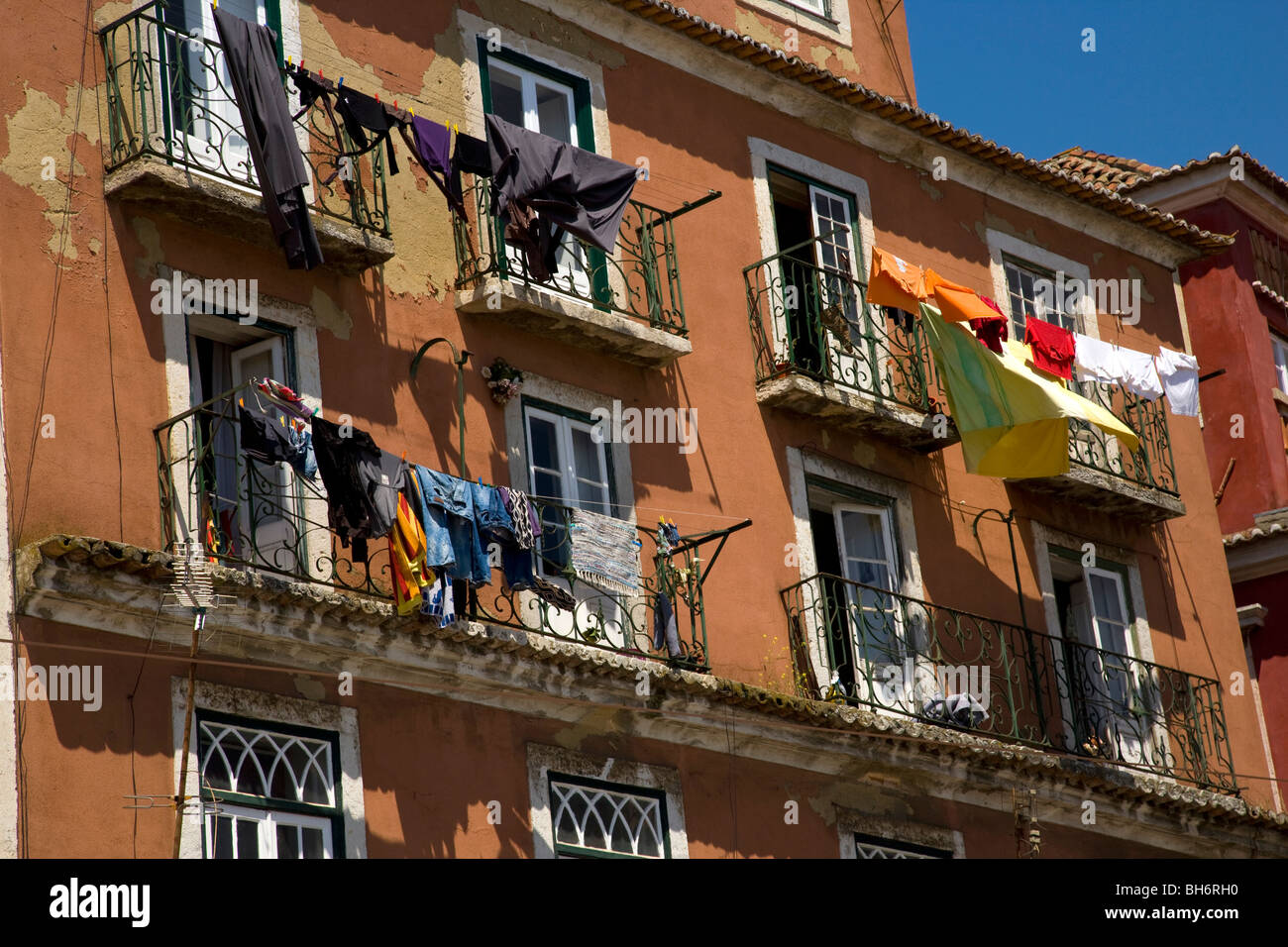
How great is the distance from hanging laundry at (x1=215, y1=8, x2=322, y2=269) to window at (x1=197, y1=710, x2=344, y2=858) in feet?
10.6

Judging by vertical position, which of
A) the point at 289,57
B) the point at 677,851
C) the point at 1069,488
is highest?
the point at 289,57

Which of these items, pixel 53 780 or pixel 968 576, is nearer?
pixel 53 780

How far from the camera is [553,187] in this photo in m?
17.5

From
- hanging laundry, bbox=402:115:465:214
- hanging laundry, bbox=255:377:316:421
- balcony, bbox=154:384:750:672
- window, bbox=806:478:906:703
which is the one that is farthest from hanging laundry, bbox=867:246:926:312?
hanging laundry, bbox=255:377:316:421

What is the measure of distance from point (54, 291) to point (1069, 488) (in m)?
10.6

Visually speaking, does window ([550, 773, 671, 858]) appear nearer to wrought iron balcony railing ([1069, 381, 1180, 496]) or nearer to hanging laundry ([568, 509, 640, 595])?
hanging laundry ([568, 509, 640, 595])

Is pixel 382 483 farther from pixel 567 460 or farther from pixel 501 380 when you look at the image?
pixel 567 460

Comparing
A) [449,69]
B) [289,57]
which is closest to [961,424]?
[449,69]

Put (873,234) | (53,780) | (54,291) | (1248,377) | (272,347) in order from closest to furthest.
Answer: (53,780), (54,291), (272,347), (873,234), (1248,377)

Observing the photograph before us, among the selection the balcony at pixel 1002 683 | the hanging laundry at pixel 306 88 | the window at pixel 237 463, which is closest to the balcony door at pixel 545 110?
the hanging laundry at pixel 306 88

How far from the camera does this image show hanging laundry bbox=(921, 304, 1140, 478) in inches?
794

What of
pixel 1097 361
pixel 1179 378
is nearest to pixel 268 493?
pixel 1097 361

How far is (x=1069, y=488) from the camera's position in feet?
72.2

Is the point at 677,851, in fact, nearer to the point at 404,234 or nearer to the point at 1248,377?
the point at 404,234
